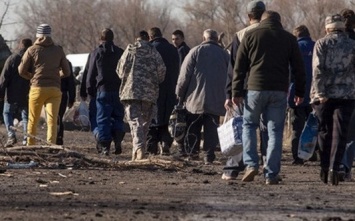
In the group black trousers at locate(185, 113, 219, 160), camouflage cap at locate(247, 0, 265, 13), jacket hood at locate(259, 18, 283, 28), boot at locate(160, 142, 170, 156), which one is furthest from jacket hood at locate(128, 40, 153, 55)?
jacket hood at locate(259, 18, 283, 28)

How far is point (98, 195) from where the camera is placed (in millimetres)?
12008

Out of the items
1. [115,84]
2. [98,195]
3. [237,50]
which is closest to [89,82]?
[115,84]

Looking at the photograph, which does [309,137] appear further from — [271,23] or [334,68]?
[271,23]

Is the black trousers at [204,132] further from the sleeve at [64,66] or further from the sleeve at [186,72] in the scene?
the sleeve at [64,66]

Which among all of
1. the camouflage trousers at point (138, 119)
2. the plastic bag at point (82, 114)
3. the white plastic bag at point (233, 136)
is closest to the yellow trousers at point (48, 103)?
the camouflage trousers at point (138, 119)

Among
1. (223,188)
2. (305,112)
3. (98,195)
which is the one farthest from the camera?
(305,112)

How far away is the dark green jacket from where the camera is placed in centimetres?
1351

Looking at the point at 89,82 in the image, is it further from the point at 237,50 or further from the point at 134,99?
the point at 237,50

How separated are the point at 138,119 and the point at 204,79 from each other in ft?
4.87

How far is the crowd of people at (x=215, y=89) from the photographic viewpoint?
1360 centimetres

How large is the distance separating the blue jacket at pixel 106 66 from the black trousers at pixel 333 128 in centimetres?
611

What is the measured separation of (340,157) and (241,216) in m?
3.74

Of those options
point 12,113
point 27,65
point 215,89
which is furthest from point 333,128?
point 12,113

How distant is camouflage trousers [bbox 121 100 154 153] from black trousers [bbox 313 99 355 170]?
3715 mm
